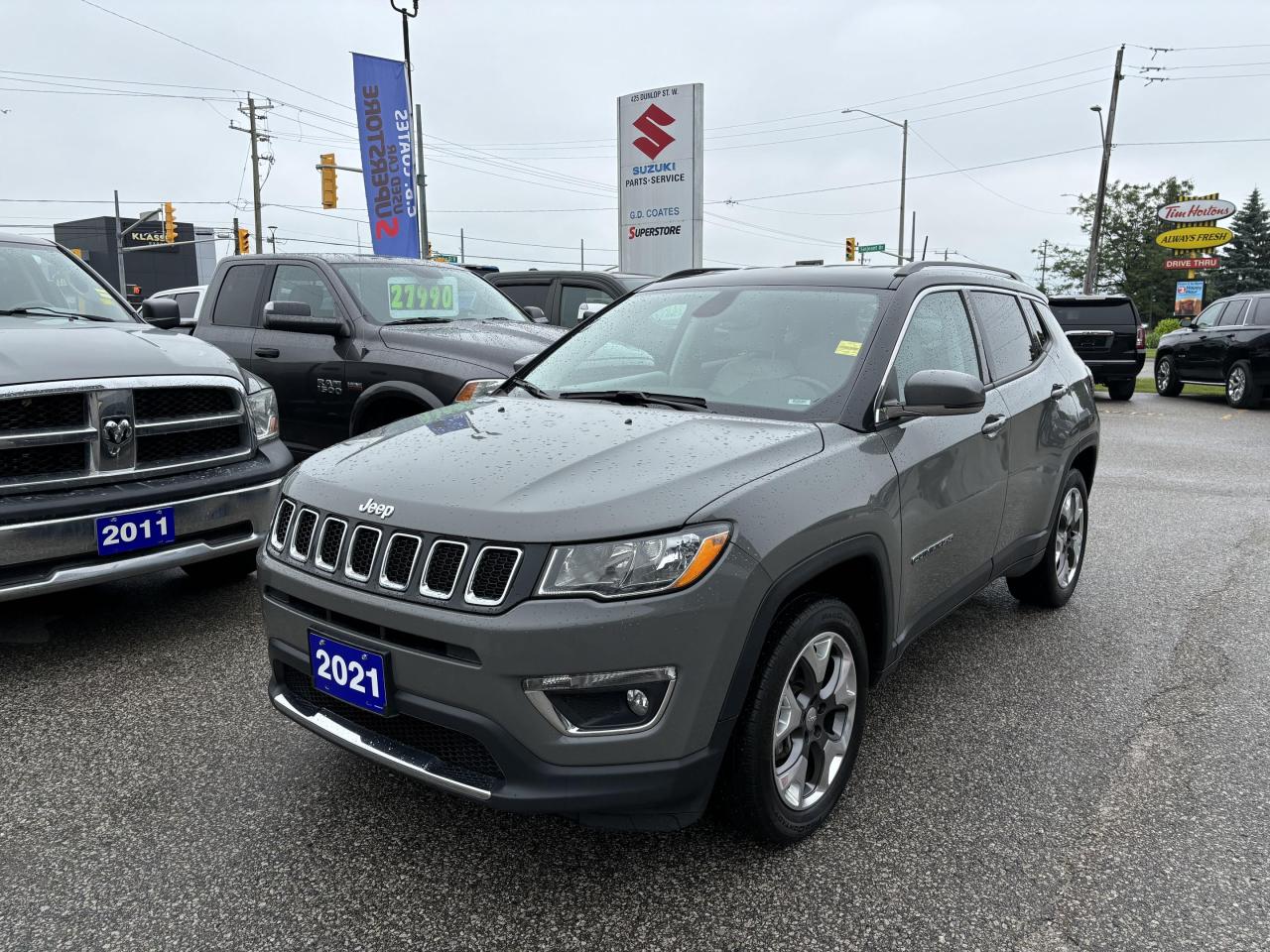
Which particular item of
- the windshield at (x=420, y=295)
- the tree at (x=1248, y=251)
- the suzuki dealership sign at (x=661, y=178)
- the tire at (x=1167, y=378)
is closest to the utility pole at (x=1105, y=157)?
the tire at (x=1167, y=378)

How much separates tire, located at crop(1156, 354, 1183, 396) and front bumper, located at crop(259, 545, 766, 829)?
17.7 metres

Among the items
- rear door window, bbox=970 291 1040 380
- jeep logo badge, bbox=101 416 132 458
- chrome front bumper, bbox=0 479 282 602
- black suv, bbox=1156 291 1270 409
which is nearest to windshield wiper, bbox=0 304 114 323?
jeep logo badge, bbox=101 416 132 458

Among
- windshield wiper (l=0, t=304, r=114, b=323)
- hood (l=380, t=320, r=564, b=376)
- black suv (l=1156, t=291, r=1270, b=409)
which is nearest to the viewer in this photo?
windshield wiper (l=0, t=304, r=114, b=323)

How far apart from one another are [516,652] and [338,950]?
860mm

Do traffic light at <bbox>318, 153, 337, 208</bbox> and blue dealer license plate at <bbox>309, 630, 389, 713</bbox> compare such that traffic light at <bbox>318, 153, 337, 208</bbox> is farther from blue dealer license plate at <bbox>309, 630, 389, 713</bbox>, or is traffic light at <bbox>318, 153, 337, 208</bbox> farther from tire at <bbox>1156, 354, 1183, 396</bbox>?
blue dealer license plate at <bbox>309, 630, 389, 713</bbox>

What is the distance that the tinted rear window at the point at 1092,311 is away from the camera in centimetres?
1577

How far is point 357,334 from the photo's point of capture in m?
6.33

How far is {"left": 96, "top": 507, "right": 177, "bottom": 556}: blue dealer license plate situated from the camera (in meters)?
3.74

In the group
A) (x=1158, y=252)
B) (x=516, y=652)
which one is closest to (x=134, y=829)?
(x=516, y=652)

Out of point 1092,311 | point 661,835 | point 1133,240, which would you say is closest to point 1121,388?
point 1092,311

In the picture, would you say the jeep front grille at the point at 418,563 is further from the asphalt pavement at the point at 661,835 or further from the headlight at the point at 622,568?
the asphalt pavement at the point at 661,835

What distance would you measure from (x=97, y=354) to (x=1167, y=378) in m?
18.2

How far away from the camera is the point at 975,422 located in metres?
3.50

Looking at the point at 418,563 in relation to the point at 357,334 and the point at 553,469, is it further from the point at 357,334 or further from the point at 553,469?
the point at 357,334
